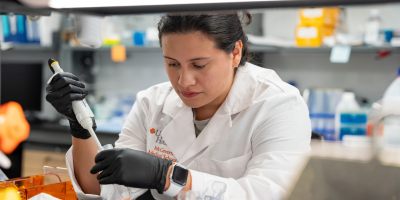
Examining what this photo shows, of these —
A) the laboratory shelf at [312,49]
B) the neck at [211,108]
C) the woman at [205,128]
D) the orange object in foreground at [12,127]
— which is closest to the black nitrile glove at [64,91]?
the woman at [205,128]

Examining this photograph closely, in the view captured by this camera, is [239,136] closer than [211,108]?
Yes

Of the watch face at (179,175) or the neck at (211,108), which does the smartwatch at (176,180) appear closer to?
the watch face at (179,175)

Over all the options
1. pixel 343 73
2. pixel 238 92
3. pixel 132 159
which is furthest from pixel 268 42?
pixel 132 159

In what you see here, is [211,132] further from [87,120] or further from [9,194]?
[9,194]

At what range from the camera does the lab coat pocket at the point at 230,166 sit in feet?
4.24

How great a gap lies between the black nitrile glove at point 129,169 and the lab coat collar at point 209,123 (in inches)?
14.1

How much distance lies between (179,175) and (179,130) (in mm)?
424

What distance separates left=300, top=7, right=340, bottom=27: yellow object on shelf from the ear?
58.5 inches

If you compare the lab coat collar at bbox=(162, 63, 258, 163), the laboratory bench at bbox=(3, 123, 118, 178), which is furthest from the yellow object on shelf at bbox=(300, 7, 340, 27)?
the laboratory bench at bbox=(3, 123, 118, 178)

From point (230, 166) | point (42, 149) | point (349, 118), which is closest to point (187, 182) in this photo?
point (230, 166)

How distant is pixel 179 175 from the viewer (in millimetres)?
1003

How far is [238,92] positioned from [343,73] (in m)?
1.79

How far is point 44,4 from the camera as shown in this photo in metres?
0.80

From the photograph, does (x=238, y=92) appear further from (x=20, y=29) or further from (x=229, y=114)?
(x=20, y=29)
